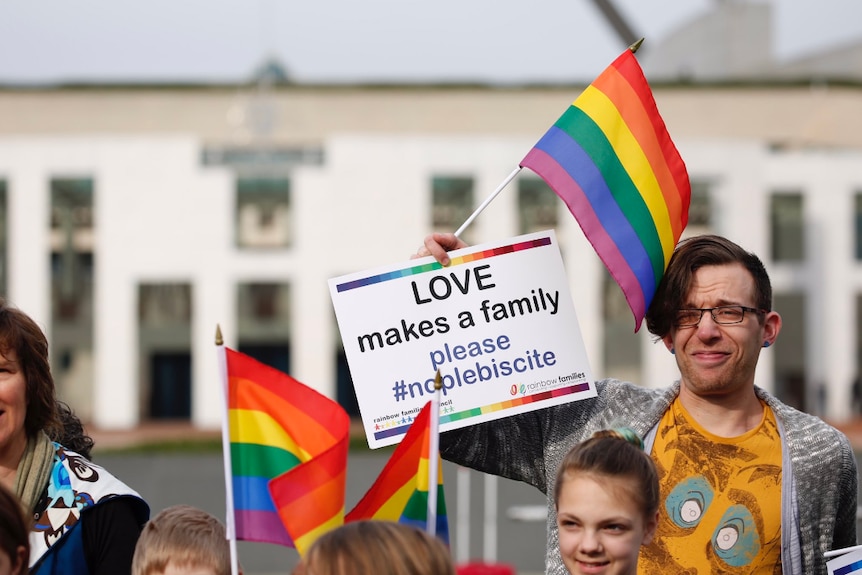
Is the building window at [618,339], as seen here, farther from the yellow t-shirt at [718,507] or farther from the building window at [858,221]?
the yellow t-shirt at [718,507]

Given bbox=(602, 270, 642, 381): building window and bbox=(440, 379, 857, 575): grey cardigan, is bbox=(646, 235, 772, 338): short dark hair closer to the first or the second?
bbox=(440, 379, 857, 575): grey cardigan

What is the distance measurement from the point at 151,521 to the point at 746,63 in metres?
54.9

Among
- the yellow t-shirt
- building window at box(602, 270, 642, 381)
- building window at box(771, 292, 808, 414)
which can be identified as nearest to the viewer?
the yellow t-shirt

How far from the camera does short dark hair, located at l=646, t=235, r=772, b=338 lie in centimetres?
335

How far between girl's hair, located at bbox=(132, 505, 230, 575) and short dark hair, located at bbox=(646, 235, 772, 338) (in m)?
1.28

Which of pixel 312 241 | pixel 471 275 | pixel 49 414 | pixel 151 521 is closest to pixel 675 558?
pixel 471 275

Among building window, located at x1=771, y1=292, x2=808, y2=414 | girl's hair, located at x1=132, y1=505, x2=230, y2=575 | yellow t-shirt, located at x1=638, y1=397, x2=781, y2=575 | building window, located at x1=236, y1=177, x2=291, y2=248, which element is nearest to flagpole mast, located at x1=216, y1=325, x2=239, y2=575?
girl's hair, located at x1=132, y1=505, x2=230, y2=575

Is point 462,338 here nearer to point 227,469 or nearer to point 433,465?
point 433,465

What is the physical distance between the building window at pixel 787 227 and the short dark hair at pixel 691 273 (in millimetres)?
41143

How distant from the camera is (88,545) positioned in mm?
3092

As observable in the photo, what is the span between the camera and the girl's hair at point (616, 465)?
293 centimetres

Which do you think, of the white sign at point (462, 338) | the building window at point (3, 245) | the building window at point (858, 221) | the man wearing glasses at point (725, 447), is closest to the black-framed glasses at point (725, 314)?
the man wearing glasses at point (725, 447)

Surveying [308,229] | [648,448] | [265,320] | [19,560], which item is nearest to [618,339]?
[308,229]

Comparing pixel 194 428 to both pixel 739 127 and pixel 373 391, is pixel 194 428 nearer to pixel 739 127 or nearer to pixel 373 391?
pixel 739 127
